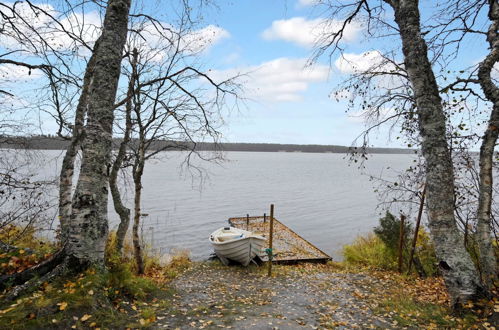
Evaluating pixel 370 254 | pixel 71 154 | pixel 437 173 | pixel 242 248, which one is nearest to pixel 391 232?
pixel 370 254

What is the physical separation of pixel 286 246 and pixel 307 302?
26.4 ft

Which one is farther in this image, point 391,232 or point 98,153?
point 391,232

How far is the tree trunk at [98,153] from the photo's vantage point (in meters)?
4.27

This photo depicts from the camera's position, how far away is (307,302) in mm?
6578

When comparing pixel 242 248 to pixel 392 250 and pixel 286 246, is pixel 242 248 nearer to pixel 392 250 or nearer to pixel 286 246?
pixel 286 246

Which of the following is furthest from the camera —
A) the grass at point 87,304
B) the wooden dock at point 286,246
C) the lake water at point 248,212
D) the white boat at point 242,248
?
the lake water at point 248,212

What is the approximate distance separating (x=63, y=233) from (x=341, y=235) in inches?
643

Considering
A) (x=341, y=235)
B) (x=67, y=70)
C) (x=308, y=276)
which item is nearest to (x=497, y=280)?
(x=308, y=276)

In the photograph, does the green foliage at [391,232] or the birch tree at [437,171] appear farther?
the green foliage at [391,232]

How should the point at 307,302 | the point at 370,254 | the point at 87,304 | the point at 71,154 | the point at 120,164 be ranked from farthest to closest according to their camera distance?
the point at 370,254 → the point at 120,164 → the point at 71,154 → the point at 307,302 → the point at 87,304

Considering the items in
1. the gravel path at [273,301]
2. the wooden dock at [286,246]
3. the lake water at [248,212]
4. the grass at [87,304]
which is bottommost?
the lake water at [248,212]

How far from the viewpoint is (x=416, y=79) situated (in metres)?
5.05

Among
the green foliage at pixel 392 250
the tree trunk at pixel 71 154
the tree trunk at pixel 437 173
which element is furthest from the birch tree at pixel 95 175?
the green foliage at pixel 392 250

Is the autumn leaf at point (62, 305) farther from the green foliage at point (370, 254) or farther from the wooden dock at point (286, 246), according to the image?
the green foliage at point (370, 254)
